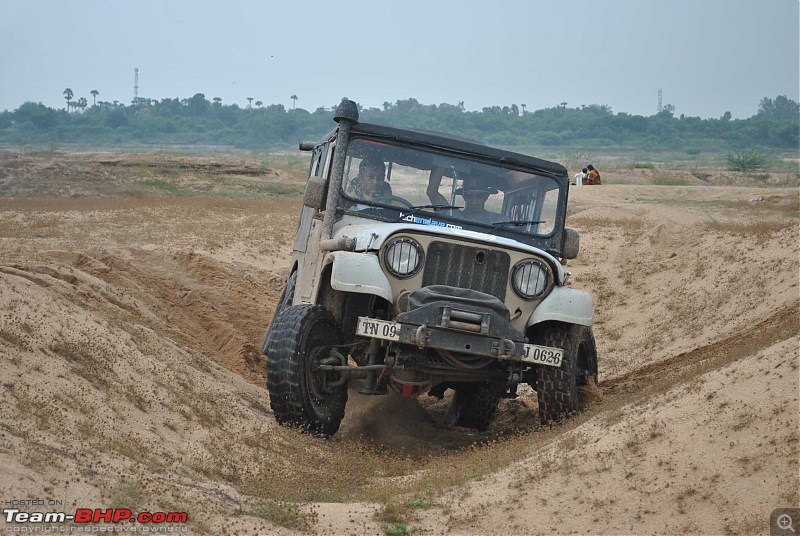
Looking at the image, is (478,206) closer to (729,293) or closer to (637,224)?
(729,293)

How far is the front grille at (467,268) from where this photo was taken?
7941 mm

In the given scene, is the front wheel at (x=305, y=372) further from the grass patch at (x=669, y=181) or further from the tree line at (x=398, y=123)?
the tree line at (x=398, y=123)

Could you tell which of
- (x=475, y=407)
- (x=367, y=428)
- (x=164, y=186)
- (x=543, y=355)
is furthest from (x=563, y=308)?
(x=164, y=186)

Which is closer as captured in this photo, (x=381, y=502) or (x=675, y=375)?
(x=381, y=502)

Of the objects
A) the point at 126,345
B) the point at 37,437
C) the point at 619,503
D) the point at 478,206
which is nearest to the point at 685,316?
the point at 478,206

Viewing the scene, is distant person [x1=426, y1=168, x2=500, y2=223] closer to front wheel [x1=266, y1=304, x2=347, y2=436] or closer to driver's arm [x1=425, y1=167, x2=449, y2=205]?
driver's arm [x1=425, y1=167, x2=449, y2=205]

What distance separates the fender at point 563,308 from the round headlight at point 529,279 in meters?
0.11

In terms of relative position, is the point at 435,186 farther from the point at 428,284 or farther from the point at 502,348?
the point at 502,348

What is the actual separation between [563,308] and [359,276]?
1590mm

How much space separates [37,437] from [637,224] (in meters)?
18.3

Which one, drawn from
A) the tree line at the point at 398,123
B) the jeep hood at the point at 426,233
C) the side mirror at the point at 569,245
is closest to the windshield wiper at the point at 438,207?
the jeep hood at the point at 426,233

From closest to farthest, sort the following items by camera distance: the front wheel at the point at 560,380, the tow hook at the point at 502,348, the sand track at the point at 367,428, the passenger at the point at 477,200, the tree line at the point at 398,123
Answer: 1. the sand track at the point at 367,428
2. the tow hook at the point at 502,348
3. the front wheel at the point at 560,380
4. the passenger at the point at 477,200
5. the tree line at the point at 398,123

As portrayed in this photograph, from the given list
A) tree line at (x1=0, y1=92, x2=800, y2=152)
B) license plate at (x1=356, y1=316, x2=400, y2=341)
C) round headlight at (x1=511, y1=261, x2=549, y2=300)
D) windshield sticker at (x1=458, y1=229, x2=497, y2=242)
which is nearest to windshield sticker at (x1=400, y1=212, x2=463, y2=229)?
windshield sticker at (x1=458, y1=229, x2=497, y2=242)

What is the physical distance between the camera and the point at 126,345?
29.0ft
